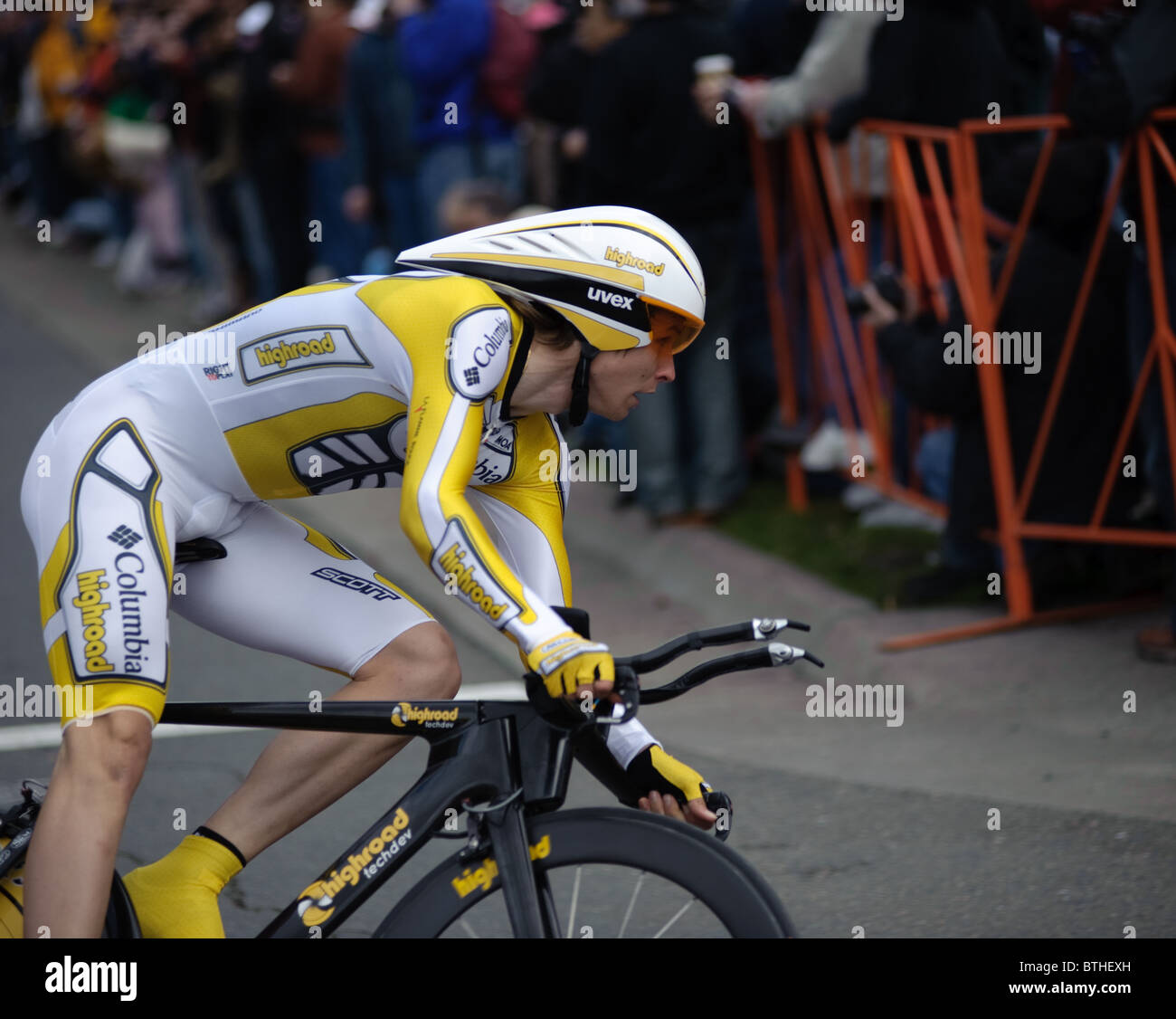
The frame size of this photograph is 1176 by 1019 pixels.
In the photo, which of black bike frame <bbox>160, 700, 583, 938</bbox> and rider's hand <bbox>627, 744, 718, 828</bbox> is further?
rider's hand <bbox>627, 744, 718, 828</bbox>

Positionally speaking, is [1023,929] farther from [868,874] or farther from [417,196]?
[417,196]

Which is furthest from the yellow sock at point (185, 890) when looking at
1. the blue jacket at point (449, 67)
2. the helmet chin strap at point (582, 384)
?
the blue jacket at point (449, 67)

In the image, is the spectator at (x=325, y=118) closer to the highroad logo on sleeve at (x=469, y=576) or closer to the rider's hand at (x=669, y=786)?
the rider's hand at (x=669, y=786)

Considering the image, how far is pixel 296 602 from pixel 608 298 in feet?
2.97

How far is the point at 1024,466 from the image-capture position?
6.12 m

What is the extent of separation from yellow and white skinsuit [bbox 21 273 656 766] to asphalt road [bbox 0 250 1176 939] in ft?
1.81

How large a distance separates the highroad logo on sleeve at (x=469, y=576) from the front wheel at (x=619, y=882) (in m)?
0.38

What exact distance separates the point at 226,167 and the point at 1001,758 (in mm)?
8635

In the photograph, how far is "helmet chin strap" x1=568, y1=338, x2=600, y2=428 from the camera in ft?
10.8

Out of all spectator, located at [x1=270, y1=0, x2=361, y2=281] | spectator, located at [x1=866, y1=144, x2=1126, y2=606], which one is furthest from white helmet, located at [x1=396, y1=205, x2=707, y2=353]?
spectator, located at [x1=270, y1=0, x2=361, y2=281]

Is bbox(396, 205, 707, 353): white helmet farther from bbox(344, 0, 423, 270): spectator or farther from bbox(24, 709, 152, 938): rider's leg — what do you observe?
bbox(344, 0, 423, 270): spectator

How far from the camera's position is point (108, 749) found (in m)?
3.10
